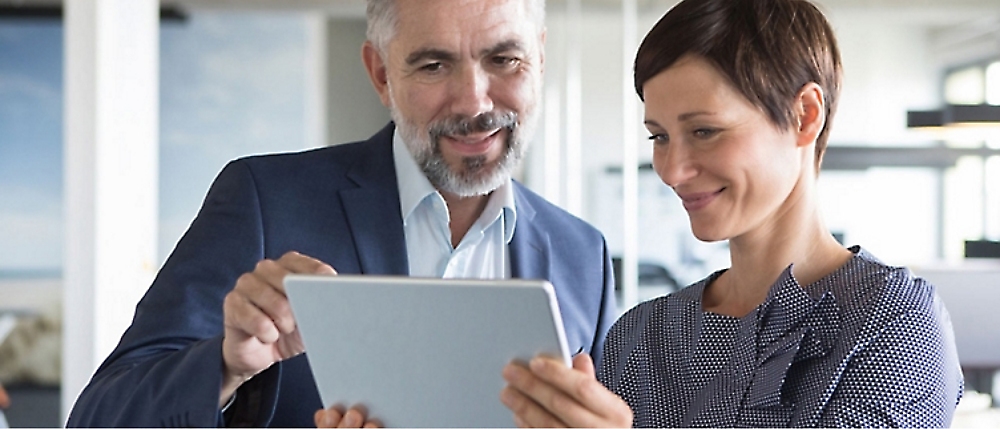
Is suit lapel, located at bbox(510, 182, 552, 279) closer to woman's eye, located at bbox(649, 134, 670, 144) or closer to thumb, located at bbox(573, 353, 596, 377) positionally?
woman's eye, located at bbox(649, 134, 670, 144)

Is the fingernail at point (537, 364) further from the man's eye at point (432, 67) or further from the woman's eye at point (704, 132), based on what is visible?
the man's eye at point (432, 67)

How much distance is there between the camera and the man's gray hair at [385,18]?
5.81 feet

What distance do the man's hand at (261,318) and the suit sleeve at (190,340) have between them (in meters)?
0.05

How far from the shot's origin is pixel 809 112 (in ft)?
3.90

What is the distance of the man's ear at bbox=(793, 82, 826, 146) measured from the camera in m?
1.19

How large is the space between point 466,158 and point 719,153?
1.96 feet

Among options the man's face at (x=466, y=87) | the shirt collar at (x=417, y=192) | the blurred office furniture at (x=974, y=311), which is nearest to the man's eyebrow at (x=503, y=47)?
the man's face at (x=466, y=87)

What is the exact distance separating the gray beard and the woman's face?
50cm

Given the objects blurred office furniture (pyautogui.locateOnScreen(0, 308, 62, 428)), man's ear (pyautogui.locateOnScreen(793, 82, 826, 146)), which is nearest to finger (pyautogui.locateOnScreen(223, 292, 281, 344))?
man's ear (pyautogui.locateOnScreen(793, 82, 826, 146))

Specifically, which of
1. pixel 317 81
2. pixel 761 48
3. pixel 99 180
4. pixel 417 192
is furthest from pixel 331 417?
pixel 317 81

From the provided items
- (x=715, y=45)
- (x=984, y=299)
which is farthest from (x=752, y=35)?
(x=984, y=299)

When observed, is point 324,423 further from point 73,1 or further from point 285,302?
point 73,1

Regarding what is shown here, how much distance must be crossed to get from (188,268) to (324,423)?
0.59 m

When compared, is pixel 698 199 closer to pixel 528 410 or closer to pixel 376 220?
pixel 528 410
